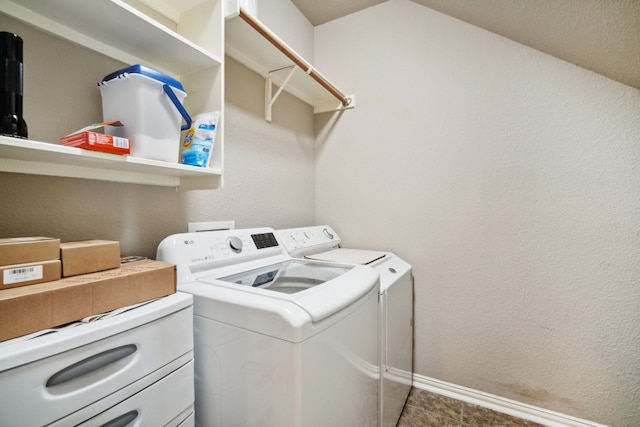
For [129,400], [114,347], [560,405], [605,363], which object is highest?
[114,347]

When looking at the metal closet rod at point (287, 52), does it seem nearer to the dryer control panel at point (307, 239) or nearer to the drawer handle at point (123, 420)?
the dryer control panel at point (307, 239)

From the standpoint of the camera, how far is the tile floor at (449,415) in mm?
1544

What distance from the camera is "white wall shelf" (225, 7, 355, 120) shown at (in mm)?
1292

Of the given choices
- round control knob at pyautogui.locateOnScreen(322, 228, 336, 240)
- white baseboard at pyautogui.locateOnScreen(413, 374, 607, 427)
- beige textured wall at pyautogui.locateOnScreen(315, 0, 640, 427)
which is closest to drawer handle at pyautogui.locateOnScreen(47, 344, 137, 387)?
round control knob at pyautogui.locateOnScreen(322, 228, 336, 240)

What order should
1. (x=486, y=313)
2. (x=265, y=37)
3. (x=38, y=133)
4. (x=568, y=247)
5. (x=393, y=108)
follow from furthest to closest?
(x=393, y=108) → (x=486, y=313) → (x=568, y=247) → (x=265, y=37) → (x=38, y=133)

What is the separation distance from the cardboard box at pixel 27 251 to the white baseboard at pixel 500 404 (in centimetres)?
207

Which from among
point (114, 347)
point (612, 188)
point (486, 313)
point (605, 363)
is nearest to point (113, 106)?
point (114, 347)

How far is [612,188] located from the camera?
143 cm

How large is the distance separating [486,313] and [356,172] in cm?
127

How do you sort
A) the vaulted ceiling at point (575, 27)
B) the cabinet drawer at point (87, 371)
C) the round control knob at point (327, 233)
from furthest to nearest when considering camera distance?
the round control knob at point (327, 233) < the vaulted ceiling at point (575, 27) < the cabinet drawer at point (87, 371)

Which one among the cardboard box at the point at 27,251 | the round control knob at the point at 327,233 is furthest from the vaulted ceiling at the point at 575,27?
the cardboard box at the point at 27,251

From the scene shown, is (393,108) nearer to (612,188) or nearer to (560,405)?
(612,188)

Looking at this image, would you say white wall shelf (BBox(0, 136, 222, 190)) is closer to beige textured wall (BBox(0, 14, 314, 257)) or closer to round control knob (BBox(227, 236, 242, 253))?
beige textured wall (BBox(0, 14, 314, 257))

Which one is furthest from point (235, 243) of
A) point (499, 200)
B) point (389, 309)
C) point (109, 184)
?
point (499, 200)
